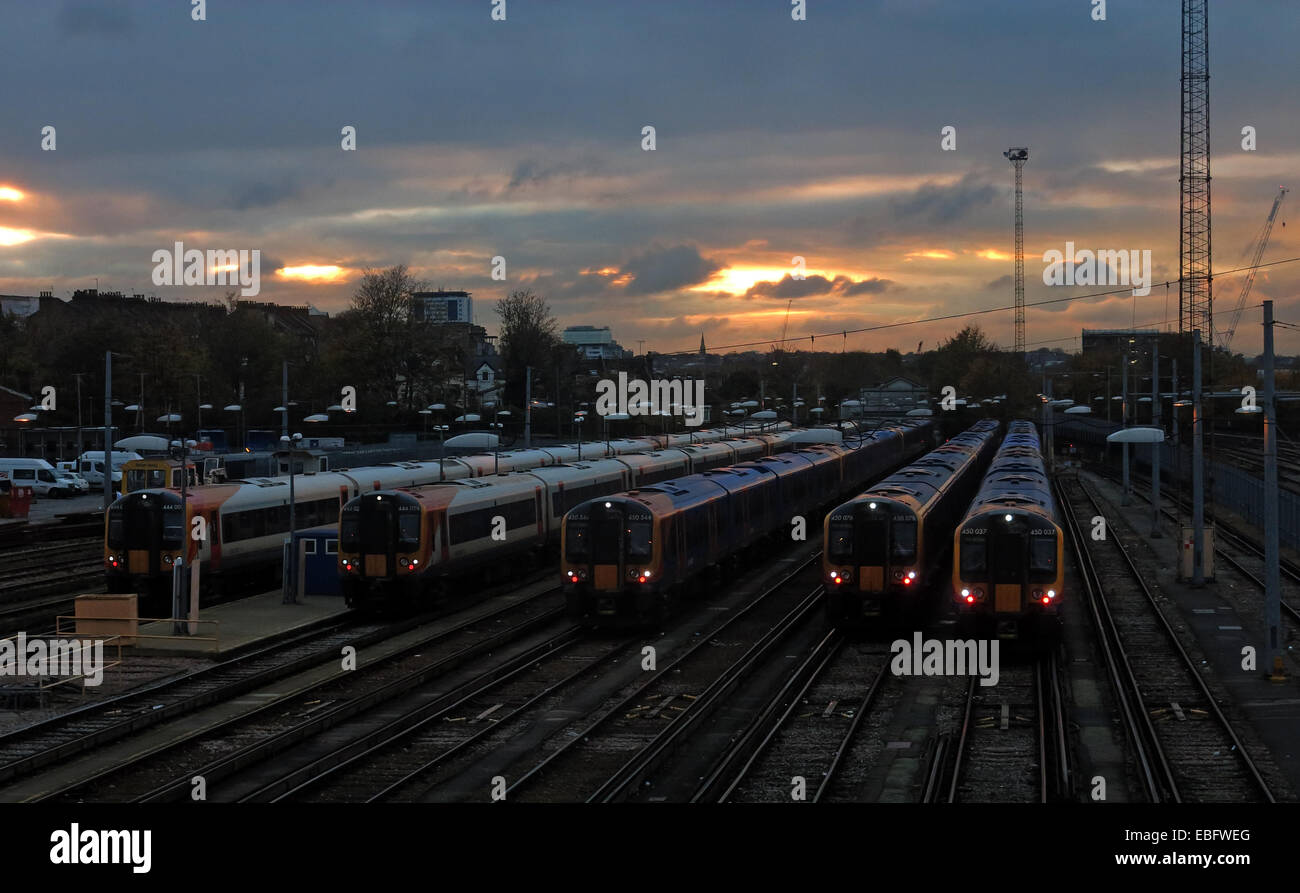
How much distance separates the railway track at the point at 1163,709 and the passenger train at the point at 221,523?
20.6 m

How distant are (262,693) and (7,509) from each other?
3654 cm

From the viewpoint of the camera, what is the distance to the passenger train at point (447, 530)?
2977 centimetres

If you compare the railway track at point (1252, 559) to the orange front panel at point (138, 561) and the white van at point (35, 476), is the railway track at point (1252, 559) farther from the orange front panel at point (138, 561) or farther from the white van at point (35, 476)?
the white van at point (35, 476)

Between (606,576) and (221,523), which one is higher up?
(221,523)

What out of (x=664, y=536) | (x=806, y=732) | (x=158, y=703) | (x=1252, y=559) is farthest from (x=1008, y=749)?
(x=1252, y=559)

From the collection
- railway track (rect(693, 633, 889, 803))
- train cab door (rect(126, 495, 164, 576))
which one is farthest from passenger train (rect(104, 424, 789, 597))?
railway track (rect(693, 633, 889, 803))

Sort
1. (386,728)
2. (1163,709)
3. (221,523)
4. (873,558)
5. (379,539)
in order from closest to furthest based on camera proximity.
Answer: (386,728) < (1163,709) < (873,558) < (379,539) < (221,523)

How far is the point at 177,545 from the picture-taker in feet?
101

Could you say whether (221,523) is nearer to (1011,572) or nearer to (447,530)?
(447,530)

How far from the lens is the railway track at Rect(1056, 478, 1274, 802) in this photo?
16562 mm

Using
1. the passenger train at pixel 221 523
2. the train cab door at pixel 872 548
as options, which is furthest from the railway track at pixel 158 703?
the train cab door at pixel 872 548

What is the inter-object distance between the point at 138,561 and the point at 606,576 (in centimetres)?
1166

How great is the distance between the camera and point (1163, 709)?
21016mm

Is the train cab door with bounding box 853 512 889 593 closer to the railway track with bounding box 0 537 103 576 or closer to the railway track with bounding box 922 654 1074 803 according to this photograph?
the railway track with bounding box 922 654 1074 803
